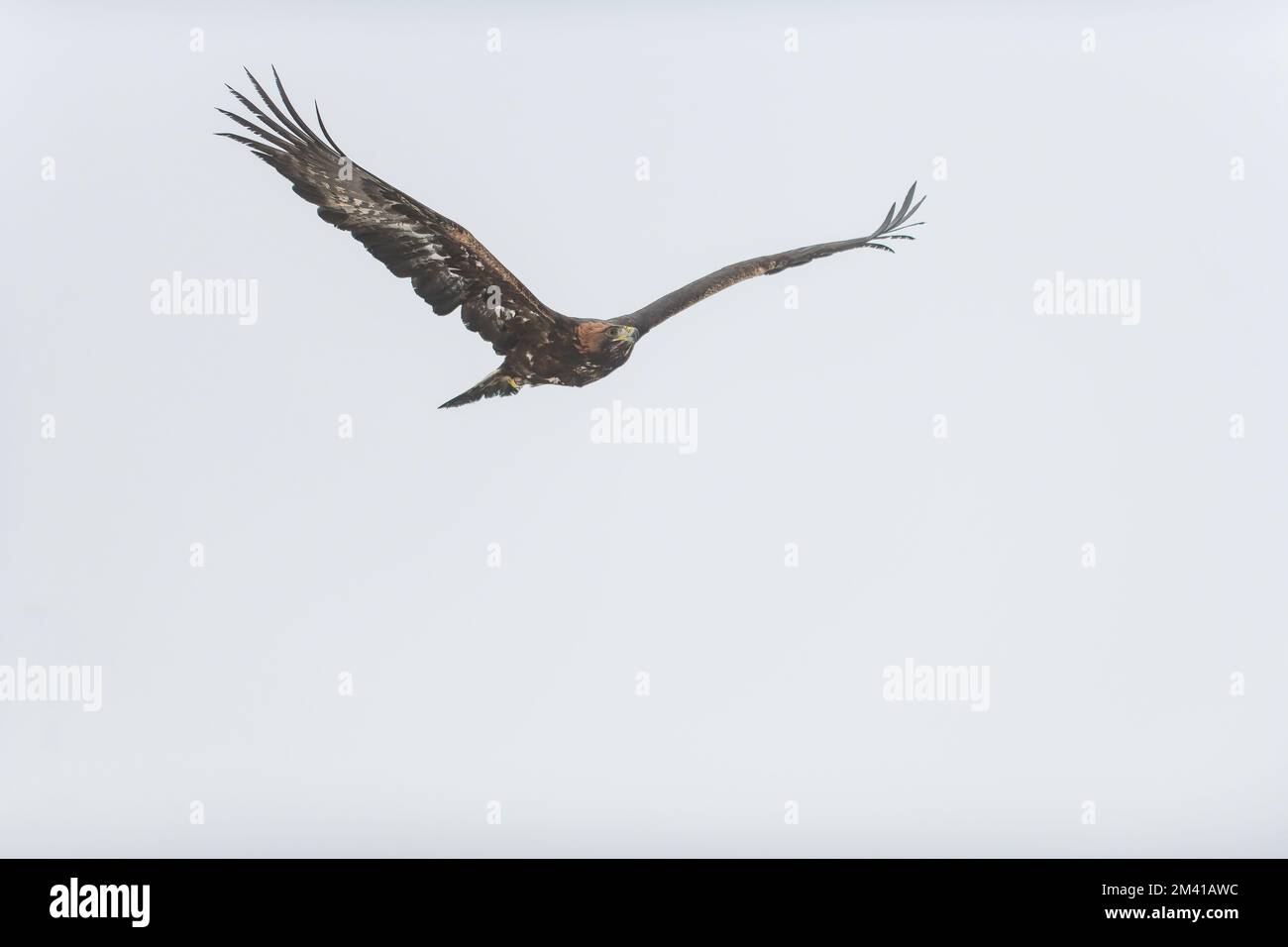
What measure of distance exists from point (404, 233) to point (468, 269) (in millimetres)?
228

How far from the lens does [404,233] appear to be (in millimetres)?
→ 3441

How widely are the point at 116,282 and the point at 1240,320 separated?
4.34 metres

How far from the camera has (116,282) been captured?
4.14 m

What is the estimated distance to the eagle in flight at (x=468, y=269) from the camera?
3348 mm

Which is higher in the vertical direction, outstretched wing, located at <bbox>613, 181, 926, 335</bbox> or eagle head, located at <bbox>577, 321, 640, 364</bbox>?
outstretched wing, located at <bbox>613, 181, 926, 335</bbox>

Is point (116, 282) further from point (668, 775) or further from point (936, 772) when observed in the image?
point (936, 772)

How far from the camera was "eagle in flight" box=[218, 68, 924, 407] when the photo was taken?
3348 mm
